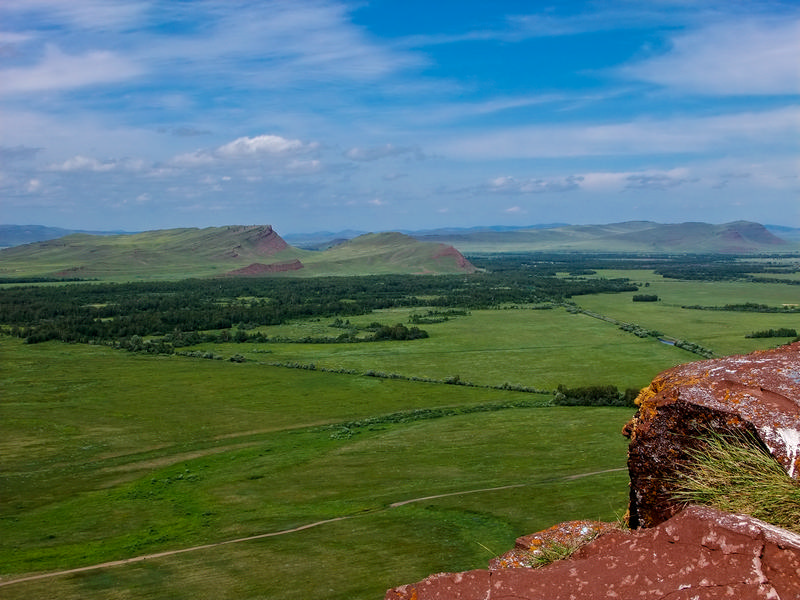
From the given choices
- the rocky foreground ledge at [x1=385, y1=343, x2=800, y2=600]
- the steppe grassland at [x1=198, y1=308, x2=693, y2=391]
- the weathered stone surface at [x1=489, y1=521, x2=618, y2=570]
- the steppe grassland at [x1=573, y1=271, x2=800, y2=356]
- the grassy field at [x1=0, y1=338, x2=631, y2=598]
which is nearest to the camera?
the rocky foreground ledge at [x1=385, y1=343, x2=800, y2=600]

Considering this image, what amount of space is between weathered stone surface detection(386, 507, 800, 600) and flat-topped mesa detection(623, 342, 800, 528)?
1.57 m

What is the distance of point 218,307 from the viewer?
129625mm

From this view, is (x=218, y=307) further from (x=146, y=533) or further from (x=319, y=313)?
(x=146, y=533)

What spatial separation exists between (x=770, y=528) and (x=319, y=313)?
12318cm

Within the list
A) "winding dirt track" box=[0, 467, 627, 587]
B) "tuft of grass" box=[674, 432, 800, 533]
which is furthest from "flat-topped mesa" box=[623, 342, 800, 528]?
"winding dirt track" box=[0, 467, 627, 587]

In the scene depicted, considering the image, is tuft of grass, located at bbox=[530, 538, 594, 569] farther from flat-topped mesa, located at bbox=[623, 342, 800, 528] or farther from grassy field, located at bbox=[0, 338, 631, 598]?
grassy field, located at bbox=[0, 338, 631, 598]

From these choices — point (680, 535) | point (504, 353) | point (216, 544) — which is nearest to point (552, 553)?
point (680, 535)

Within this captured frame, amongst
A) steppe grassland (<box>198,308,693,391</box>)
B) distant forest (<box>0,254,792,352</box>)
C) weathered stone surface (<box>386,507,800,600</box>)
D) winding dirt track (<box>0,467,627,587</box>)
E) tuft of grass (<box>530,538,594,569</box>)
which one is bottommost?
winding dirt track (<box>0,467,627,587</box>)

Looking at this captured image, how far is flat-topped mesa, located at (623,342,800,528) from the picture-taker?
22.7 feet

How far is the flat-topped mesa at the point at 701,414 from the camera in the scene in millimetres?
6910

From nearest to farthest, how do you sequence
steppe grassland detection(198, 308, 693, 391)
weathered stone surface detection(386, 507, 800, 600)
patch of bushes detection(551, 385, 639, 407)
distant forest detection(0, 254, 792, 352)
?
1. weathered stone surface detection(386, 507, 800, 600)
2. patch of bushes detection(551, 385, 639, 407)
3. steppe grassland detection(198, 308, 693, 391)
4. distant forest detection(0, 254, 792, 352)

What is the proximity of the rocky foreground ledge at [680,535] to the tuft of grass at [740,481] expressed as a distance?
0.42 ft

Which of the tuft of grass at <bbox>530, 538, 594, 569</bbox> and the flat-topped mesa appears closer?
the flat-topped mesa

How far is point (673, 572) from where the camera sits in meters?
5.45
